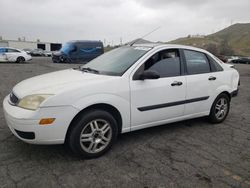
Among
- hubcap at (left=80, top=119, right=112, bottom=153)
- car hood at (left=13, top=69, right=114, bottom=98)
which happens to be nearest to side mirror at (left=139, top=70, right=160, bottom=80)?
car hood at (left=13, top=69, right=114, bottom=98)

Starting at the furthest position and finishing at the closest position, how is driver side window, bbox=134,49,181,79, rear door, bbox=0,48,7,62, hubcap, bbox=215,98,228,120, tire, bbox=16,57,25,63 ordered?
tire, bbox=16,57,25,63 < rear door, bbox=0,48,7,62 < hubcap, bbox=215,98,228,120 < driver side window, bbox=134,49,181,79

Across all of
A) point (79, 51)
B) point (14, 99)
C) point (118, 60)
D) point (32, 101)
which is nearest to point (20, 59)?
point (79, 51)

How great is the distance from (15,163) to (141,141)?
1841mm

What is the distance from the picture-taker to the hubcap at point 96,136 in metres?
3.06

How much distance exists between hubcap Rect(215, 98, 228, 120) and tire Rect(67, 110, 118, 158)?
2.41 m

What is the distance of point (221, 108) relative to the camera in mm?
4754

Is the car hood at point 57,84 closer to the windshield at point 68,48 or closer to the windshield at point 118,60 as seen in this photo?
the windshield at point 118,60

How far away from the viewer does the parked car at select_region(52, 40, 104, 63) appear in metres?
22.2

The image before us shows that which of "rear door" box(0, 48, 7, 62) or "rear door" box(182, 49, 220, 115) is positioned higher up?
"rear door" box(0, 48, 7, 62)

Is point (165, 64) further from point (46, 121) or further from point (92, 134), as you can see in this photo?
point (46, 121)

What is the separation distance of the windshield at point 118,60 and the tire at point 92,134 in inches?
27.9

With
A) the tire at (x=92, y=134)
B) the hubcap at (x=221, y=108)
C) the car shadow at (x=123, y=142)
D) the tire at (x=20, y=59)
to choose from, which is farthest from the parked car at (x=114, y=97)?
the tire at (x=20, y=59)

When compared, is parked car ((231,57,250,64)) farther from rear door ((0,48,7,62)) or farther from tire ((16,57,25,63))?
rear door ((0,48,7,62))

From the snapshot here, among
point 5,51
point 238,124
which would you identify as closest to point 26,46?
point 5,51
